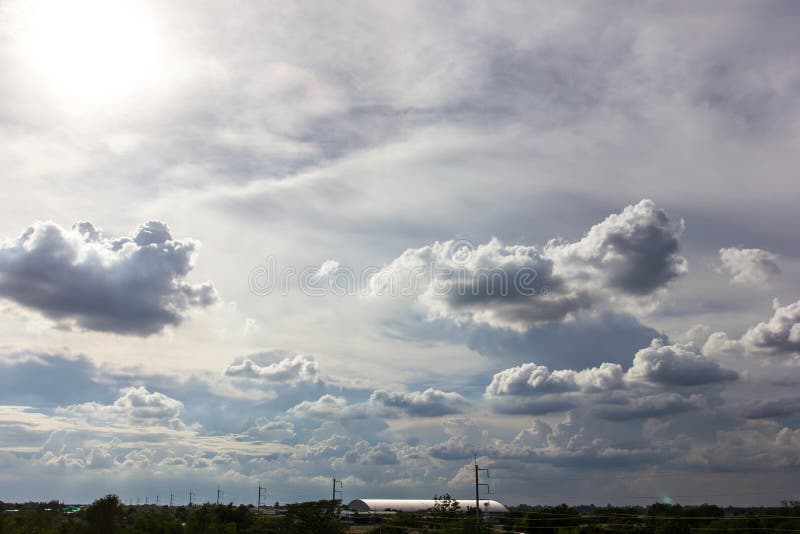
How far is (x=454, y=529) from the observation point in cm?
11256

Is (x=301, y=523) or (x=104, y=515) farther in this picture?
(x=301, y=523)

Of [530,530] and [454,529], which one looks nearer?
[454,529]

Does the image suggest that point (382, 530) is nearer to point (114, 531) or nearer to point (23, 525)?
point (114, 531)

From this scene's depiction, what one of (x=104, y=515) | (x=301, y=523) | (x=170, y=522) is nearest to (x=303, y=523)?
(x=301, y=523)

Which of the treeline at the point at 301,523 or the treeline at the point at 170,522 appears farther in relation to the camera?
the treeline at the point at 301,523

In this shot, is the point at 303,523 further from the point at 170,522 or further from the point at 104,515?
the point at 104,515

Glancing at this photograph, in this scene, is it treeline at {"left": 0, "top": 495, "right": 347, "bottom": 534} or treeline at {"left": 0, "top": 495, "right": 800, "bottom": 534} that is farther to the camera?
treeline at {"left": 0, "top": 495, "right": 800, "bottom": 534}

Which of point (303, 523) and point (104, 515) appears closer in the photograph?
point (104, 515)

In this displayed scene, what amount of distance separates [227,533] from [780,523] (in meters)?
138

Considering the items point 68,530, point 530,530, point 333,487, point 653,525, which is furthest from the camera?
point 530,530

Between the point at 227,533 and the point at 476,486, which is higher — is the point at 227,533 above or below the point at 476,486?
below

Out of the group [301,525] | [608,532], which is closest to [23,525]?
[301,525]

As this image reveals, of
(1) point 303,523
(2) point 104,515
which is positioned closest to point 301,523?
(1) point 303,523

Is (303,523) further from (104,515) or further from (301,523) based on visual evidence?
(104,515)
